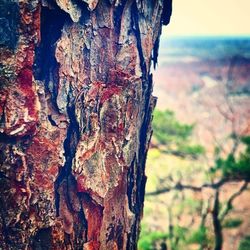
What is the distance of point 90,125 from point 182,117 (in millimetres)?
18202

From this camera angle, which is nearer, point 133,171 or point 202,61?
point 133,171

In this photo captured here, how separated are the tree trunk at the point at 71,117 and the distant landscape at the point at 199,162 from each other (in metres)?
4.28

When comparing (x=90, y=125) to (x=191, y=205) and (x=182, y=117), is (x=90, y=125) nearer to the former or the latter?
(x=191, y=205)

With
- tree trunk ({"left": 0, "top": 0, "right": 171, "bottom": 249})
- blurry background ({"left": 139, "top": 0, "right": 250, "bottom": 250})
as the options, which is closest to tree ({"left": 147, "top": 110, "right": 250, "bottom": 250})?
blurry background ({"left": 139, "top": 0, "right": 250, "bottom": 250})

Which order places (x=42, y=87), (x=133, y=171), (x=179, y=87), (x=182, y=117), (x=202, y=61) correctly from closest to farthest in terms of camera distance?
(x=42, y=87)
(x=133, y=171)
(x=182, y=117)
(x=179, y=87)
(x=202, y=61)

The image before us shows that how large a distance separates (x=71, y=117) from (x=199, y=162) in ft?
23.3

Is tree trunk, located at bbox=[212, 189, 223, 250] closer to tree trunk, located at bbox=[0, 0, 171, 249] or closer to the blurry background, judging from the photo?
the blurry background

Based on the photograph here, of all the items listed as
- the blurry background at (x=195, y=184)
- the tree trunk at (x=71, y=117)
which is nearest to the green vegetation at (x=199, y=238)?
the blurry background at (x=195, y=184)

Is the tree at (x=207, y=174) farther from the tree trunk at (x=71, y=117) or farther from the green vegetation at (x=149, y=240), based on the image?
the tree trunk at (x=71, y=117)

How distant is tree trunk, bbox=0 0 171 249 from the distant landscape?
428 cm

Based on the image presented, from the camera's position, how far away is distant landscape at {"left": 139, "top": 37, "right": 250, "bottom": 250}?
6688 mm

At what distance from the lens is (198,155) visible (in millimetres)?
7852

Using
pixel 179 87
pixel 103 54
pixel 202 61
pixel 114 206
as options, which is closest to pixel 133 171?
pixel 114 206

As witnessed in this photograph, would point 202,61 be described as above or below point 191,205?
above
